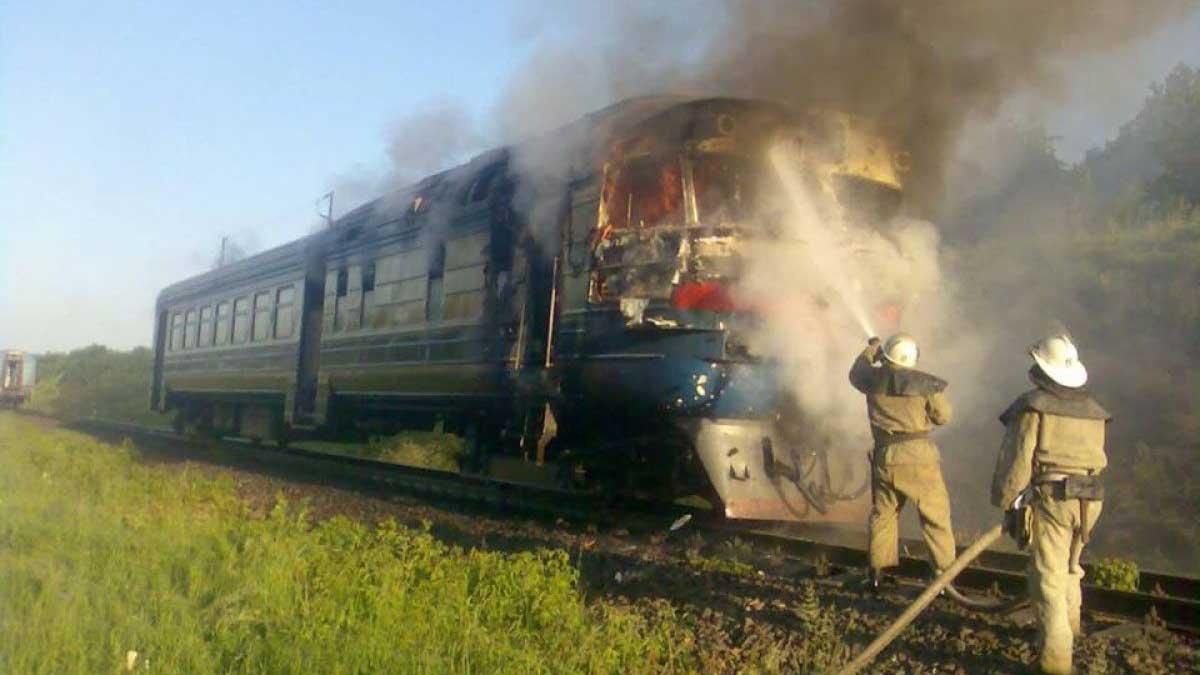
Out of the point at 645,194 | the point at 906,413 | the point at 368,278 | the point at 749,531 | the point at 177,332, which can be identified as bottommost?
the point at 749,531

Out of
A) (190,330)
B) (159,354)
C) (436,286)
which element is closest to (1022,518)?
(436,286)

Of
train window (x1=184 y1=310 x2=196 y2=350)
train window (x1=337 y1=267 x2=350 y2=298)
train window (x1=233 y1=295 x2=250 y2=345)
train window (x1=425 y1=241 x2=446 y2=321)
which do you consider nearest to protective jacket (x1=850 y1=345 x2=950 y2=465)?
train window (x1=425 y1=241 x2=446 y2=321)

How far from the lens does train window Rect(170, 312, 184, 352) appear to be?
21.0 meters

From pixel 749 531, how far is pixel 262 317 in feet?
33.3

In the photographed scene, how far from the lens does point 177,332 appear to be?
2130 cm

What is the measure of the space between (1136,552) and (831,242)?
15.2 feet

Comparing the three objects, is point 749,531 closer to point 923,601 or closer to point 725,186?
point 725,186

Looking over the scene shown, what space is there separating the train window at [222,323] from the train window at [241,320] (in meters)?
0.48

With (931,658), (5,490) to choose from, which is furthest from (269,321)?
(931,658)

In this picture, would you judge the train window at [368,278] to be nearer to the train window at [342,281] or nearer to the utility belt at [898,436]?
the train window at [342,281]

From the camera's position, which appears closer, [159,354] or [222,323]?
[222,323]

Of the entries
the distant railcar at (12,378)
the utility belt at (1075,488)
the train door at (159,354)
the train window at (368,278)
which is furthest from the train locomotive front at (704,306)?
the distant railcar at (12,378)

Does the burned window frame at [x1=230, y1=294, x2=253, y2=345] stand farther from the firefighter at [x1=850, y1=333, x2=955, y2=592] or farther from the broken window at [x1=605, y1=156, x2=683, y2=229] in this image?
the firefighter at [x1=850, y1=333, x2=955, y2=592]

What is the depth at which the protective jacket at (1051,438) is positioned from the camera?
4.87 metres
